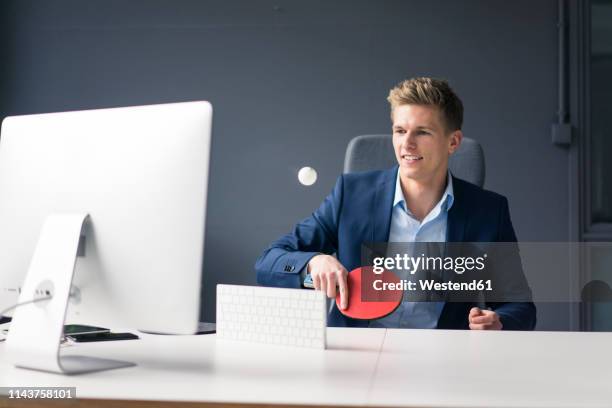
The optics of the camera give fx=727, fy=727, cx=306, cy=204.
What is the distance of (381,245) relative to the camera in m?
2.13

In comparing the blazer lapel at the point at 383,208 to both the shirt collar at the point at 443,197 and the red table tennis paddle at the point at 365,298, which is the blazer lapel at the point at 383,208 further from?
the red table tennis paddle at the point at 365,298

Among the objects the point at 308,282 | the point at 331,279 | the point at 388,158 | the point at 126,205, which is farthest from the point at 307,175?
the point at 126,205

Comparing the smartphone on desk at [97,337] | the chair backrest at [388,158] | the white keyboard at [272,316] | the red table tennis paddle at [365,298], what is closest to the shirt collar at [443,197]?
the chair backrest at [388,158]

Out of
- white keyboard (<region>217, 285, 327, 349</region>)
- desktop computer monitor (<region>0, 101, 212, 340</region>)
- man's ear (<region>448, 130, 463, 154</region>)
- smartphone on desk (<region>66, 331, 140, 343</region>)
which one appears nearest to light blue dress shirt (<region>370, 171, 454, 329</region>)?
man's ear (<region>448, 130, 463, 154</region>)

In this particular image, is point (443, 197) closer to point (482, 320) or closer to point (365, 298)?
point (482, 320)

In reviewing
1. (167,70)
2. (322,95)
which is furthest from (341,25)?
(167,70)

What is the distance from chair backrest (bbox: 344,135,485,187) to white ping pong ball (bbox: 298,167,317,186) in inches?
42.6

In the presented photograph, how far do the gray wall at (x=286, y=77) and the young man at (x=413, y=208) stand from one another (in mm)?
1179

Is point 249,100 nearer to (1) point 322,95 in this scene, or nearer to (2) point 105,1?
(1) point 322,95

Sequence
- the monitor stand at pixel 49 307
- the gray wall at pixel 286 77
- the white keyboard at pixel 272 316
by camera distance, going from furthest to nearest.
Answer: the gray wall at pixel 286 77 < the white keyboard at pixel 272 316 < the monitor stand at pixel 49 307

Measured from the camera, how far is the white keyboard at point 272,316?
1.40 meters

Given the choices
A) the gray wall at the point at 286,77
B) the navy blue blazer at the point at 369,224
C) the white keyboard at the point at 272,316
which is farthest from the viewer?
the gray wall at the point at 286,77

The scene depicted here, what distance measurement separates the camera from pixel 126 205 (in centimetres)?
119

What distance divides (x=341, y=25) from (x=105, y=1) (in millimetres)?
1164
